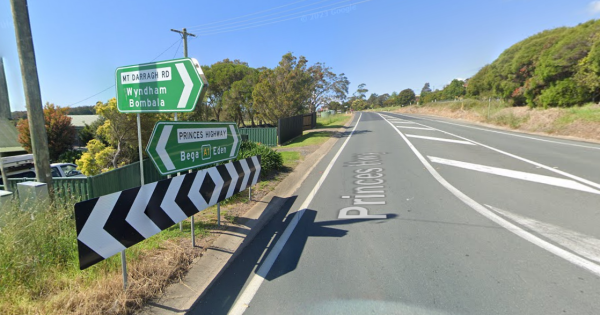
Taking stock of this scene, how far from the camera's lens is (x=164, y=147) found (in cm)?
379

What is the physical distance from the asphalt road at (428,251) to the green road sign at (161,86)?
234 centimetres

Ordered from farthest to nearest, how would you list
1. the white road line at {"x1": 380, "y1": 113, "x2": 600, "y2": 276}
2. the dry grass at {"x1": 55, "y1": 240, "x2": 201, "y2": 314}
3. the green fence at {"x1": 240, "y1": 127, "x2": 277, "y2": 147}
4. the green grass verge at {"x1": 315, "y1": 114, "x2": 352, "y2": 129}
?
the green grass verge at {"x1": 315, "y1": 114, "x2": 352, "y2": 129}, the green fence at {"x1": 240, "y1": 127, "x2": 277, "y2": 147}, the white road line at {"x1": 380, "y1": 113, "x2": 600, "y2": 276}, the dry grass at {"x1": 55, "y1": 240, "x2": 201, "y2": 314}

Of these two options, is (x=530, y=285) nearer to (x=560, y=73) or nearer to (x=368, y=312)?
(x=368, y=312)

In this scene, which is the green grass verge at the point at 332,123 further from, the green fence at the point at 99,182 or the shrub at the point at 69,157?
the green fence at the point at 99,182

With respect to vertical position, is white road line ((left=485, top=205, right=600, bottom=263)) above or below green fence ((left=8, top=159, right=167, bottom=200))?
below

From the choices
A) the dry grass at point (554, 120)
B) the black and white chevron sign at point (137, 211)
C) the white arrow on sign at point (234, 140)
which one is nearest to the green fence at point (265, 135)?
the white arrow on sign at point (234, 140)

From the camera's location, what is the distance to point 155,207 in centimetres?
348

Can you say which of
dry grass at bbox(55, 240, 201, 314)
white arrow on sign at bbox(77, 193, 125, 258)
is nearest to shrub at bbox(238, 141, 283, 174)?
dry grass at bbox(55, 240, 201, 314)

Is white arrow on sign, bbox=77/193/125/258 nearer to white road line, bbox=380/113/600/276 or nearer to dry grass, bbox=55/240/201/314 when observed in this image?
dry grass, bbox=55/240/201/314

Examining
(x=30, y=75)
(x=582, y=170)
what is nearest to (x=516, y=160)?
(x=582, y=170)

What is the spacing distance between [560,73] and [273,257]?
28019 mm

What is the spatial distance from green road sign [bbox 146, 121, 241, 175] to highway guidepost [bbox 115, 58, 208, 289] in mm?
349

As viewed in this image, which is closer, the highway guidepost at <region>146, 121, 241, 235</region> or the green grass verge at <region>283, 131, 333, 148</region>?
the highway guidepost at <region>146, 121, 241, 235</region>

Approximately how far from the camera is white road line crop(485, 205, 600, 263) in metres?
3.57
